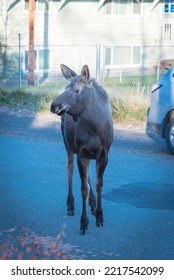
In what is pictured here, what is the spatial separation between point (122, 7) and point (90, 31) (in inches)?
99.2

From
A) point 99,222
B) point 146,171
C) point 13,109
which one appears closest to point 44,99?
point 13,109

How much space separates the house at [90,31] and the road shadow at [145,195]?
19760 millimetres

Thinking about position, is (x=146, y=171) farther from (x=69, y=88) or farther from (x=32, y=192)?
(x=69, y=88)

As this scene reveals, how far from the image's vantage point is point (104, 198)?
33.0 feet

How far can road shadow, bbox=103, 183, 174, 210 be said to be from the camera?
9.70 meters

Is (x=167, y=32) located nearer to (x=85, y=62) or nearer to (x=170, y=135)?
(x=85, y=62)

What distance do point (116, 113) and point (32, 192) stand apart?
25.0ft

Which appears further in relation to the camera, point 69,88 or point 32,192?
point 32,192

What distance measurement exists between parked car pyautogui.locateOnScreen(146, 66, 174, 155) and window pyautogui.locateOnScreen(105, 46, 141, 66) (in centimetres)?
2098

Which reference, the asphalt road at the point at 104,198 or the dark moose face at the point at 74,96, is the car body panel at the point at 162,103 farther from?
the dark moose face at the point at 74,96

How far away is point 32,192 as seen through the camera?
10.4m

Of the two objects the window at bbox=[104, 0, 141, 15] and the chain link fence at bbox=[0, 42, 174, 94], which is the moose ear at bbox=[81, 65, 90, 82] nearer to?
the chain link fence at bbox=[0, 42, 174, 94]

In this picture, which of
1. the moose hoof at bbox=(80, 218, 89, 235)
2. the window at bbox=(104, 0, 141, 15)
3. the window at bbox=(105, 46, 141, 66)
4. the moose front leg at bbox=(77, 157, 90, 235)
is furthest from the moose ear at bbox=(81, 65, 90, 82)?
the window at bbox=(104, 0, 141, 15)

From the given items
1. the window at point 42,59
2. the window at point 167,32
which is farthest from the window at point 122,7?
the window at point 42,59
